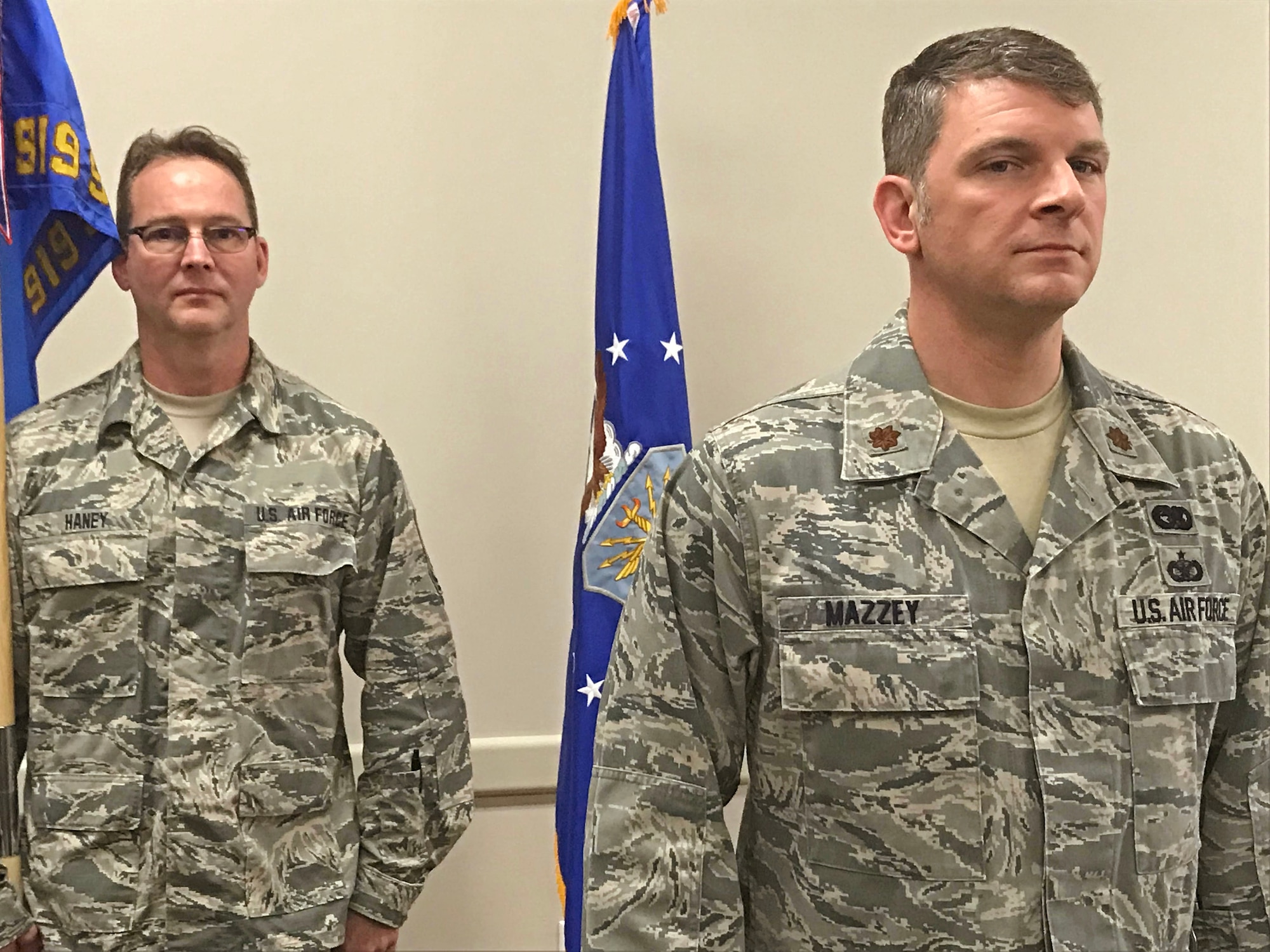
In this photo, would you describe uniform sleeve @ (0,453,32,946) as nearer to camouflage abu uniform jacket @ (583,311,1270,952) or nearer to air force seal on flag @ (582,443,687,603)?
air force seal on flag @ (582,443,687,603)

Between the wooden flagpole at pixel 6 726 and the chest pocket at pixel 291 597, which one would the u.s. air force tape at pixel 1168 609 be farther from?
the wooden flagpole at pixel 6 726

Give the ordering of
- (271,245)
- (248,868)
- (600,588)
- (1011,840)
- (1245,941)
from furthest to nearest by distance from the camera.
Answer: (271,245) → (600,588) → (248,868) → (1245,941) → (1011,840)

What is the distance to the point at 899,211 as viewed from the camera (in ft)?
4.37

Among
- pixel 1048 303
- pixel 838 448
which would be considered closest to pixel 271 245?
pixel 838 448

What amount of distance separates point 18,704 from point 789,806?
1.31m

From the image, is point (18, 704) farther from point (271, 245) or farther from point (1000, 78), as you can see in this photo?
point (1000, 78)

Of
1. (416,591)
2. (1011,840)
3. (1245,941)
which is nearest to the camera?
(1011,840)

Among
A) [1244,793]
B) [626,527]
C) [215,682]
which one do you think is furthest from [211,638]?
[1244,793]

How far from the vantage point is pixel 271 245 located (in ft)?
8.35

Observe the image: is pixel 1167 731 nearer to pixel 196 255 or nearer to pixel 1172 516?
pixel 1172 516

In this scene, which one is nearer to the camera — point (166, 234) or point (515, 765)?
point (166, 234)

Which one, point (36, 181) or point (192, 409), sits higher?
point (36, 181)

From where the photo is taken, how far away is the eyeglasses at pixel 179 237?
1883 millimetres

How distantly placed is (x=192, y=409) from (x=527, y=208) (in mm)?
983
